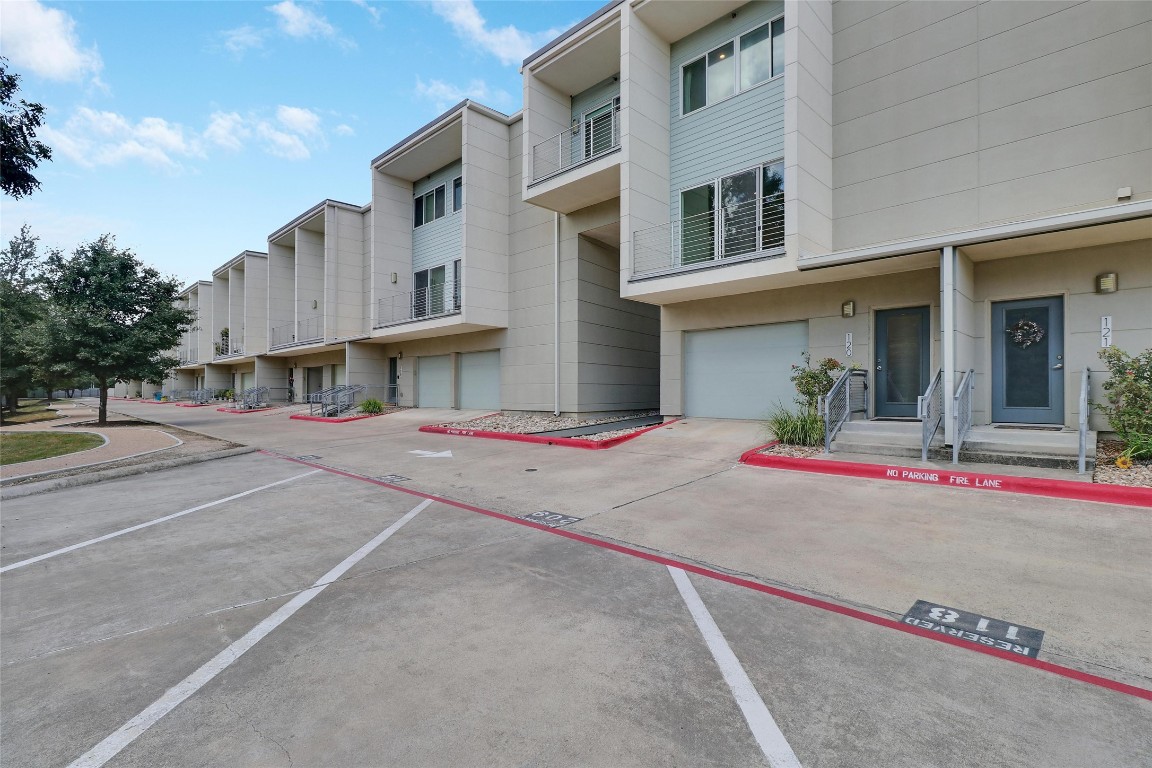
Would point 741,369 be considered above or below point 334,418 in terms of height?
above

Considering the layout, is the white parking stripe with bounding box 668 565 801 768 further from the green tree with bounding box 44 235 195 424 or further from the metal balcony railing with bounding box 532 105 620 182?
the green tree with bounding box 44 235 195 424

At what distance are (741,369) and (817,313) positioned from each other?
2.37 metres

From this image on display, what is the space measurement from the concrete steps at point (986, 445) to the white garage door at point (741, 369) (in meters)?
2.93

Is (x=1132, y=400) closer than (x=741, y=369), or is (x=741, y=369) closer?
(x=1132, y=400)

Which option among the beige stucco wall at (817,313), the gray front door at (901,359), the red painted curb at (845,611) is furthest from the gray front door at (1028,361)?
the red painted curb at (845,611)

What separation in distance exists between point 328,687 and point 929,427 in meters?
9.00

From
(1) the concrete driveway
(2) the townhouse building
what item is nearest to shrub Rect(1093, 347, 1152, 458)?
(2) the townhouse building

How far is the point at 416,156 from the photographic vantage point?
20578 millimetres

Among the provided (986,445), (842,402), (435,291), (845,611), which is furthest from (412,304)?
(845,611)

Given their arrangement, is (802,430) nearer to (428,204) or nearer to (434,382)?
(434,382)

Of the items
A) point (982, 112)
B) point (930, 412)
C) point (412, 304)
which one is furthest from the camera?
point (412, 304)

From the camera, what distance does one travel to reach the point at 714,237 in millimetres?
13023

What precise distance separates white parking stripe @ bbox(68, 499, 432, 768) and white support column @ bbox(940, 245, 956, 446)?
364 inches

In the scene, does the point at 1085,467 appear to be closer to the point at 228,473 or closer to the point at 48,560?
the point at 48,560
